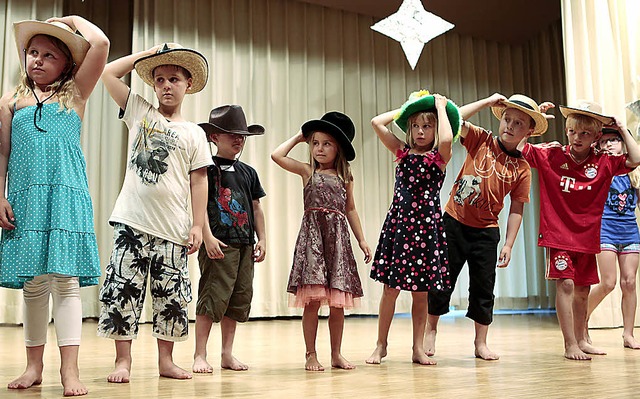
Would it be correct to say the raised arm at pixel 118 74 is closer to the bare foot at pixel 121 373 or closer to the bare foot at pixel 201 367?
the bare foot at pixel 121 373

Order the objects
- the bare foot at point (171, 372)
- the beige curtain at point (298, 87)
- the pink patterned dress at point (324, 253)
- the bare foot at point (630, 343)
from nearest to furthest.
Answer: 1. the bare foot at point (171, 372)
2. the pink patterned dress at point (324, 253)
3. the bare foot at point (630, 343)
4. the beige curtain at point (298, 87)

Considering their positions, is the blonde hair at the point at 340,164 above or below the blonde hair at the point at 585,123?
below

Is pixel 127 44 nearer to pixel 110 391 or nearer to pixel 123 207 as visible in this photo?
pixel 123 207

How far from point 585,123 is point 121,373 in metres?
2.34

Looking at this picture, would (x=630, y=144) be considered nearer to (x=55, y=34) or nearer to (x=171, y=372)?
(x=171, y=372)

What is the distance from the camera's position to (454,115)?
297cm

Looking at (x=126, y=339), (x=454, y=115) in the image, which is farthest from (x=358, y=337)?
(x=126, y=339)

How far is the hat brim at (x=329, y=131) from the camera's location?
2809 millimetres

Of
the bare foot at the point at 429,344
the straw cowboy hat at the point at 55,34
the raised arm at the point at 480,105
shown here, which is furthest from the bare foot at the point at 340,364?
the straw cowboy hat at the point at 55,34

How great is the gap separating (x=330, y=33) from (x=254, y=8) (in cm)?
92

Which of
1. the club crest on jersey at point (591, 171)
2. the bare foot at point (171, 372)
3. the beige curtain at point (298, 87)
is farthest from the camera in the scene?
the beige curtain at point (298, 87)

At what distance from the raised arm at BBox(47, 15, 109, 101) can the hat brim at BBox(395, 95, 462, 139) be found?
135 centimetres

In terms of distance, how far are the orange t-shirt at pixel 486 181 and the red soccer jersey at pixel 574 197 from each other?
119 millimetres

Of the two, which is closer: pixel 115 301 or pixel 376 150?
pixel 115 301
